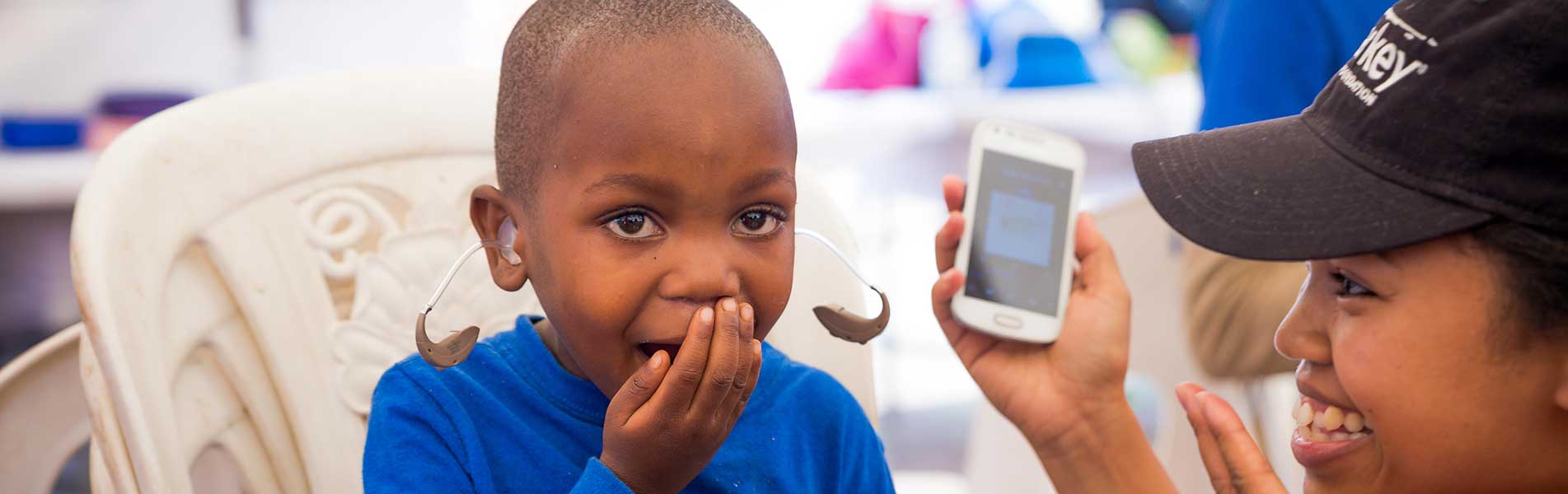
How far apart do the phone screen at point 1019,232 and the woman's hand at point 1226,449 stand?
16 centimetres

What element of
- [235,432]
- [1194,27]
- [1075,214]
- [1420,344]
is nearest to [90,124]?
[235,432]

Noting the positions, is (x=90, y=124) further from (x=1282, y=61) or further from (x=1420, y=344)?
(x=1420, y=344)

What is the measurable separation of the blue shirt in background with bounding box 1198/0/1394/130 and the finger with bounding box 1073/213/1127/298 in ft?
1.94

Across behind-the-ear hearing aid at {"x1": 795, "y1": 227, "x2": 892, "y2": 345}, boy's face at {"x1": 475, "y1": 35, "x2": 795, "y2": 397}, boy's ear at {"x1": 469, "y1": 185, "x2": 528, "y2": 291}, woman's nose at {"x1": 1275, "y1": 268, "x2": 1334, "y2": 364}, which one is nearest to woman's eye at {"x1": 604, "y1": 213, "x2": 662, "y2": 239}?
boy's face at {"x1": 475, "y1": 35, "x2": 795, "y2": 397}

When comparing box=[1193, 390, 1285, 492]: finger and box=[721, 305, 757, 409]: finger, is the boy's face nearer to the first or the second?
box=[721, 305, 757, 409]: finger

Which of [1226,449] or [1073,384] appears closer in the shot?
[1226,449]

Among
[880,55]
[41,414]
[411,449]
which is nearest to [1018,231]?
[411,449]

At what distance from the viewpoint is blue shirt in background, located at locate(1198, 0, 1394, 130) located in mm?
1710

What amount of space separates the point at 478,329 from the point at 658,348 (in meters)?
0.16

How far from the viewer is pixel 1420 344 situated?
940mm

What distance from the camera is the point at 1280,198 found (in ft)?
3.28

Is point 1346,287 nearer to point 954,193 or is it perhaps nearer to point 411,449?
point 954,193

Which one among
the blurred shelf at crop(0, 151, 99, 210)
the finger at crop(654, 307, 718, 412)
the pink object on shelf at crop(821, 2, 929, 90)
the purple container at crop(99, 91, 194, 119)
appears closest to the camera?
the finger at crop(654, 307, 718, 412)

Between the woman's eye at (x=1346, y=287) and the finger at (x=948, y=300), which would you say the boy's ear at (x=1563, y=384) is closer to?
the woman's eye at (x=1346, y=287)
